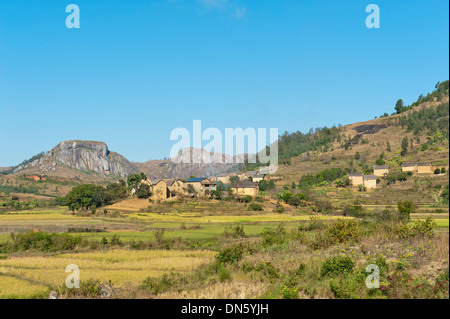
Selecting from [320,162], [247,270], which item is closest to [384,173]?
[320,162]

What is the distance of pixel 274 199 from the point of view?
78.2 meters

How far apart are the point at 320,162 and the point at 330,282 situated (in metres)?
115

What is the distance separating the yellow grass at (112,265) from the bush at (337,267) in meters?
8.85

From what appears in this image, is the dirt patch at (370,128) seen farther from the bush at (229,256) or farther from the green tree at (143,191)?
the bush at (229,256)

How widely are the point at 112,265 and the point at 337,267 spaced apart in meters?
15.1

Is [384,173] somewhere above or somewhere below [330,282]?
above

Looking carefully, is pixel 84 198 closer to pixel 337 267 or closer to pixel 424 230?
pixel 337 267

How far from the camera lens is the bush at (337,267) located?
1844 cm

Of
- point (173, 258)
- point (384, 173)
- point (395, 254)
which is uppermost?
point (384, 173)

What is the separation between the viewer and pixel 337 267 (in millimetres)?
18547
